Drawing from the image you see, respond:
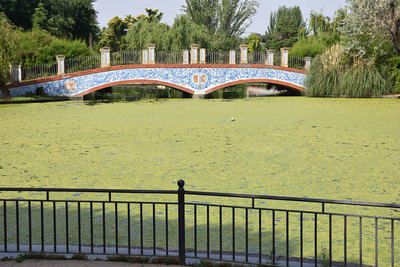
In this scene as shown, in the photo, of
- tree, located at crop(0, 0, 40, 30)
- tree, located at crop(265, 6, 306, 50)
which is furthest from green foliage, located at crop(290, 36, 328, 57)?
tree, located at crop(265, 6, 306, 50)

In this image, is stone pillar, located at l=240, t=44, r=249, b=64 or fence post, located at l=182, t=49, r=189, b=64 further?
stone pillar, located at l=240, t=44, r=249, b=64

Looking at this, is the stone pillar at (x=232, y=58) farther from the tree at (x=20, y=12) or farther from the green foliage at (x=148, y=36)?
the tree at (x=20, y=12)

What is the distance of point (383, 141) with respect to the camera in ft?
35.3

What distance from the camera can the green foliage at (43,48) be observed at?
29000 mm

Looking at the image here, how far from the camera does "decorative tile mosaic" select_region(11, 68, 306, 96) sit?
961 inches

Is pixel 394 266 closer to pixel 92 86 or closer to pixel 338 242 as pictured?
pixel 338 242

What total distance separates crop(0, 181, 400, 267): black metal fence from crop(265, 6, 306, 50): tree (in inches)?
1967

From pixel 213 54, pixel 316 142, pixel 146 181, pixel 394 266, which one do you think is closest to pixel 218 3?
pixel 213 54

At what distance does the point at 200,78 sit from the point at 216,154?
16.8 metres

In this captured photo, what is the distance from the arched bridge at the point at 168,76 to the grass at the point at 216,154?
26.8ft

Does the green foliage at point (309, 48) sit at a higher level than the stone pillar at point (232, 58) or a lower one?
higher

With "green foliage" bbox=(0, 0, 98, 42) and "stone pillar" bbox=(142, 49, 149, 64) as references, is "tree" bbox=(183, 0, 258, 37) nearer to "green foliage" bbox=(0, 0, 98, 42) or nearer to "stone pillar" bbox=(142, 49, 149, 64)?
"green foliage" bbox=(0, 0, 98, 42)

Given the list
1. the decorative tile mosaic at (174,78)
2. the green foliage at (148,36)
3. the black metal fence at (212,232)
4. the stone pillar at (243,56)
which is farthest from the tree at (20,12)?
the black metal fence at (212,232)

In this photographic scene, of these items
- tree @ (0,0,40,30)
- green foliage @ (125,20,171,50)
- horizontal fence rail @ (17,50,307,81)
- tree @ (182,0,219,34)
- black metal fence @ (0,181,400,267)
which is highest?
tree @ (182,0,219,34)
